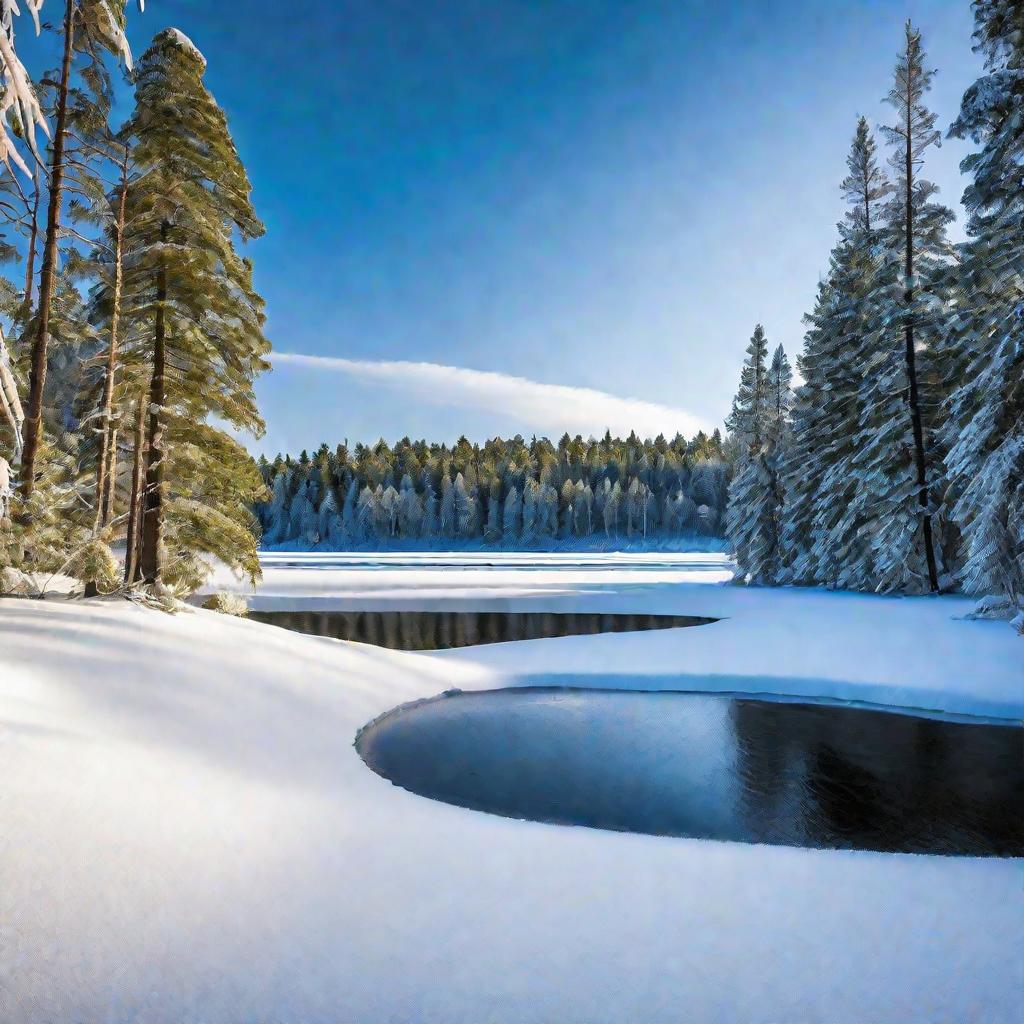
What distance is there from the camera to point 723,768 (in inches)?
325

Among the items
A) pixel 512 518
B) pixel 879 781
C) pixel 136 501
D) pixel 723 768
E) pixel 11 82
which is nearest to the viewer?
pixel 11 82

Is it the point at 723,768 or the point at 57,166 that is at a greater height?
the point at 57,166

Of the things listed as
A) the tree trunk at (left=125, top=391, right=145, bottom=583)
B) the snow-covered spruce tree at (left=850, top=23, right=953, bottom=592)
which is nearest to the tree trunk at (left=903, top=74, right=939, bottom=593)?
the snow-covered spruce tree at (left=850, top=23, right=953, bottom=592)

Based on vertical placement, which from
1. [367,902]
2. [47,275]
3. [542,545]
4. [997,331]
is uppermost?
[997,331]

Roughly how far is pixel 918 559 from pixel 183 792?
2279 centimetres

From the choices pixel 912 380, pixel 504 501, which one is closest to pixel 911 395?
pixel 912 380

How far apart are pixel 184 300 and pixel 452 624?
13039 millimetres

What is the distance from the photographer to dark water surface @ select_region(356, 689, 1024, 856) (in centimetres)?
646

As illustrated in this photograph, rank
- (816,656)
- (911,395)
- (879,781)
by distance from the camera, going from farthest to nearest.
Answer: (911,395), (816,656), (879,781)

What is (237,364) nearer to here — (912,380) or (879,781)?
(879,781)

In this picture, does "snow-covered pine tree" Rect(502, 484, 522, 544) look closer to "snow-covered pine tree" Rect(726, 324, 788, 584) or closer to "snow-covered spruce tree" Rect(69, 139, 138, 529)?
"snow-covered pine tree" Rect(726, 324, 788, 584)

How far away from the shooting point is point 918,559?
70.7ft

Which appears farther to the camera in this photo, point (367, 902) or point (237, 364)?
point (237, 364)

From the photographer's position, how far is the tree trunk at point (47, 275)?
9.75 metres
